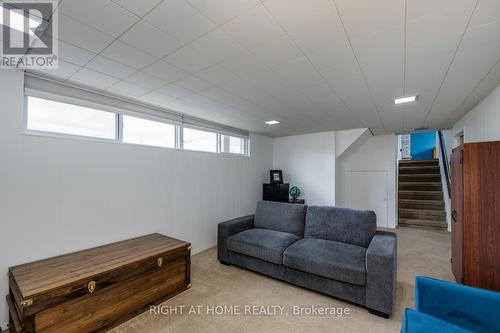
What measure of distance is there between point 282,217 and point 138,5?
10.3 feet

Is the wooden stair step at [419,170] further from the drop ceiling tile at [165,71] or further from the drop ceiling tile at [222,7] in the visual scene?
the drop ceiling tile at [222,7]

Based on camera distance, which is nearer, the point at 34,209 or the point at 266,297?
the point at 34,209

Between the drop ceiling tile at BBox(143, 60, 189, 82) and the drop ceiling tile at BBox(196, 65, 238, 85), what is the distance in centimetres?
18

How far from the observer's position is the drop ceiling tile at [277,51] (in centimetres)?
164

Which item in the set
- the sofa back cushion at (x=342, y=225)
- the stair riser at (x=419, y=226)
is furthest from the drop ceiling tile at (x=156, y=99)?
the stair riser at (x=419, y=226)

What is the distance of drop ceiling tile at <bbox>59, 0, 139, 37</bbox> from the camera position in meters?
1.26

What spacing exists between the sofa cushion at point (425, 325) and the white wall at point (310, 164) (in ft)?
12.4

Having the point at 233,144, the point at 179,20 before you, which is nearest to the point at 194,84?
the point at 179,20

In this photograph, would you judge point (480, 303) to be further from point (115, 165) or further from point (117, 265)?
point (115, 165)

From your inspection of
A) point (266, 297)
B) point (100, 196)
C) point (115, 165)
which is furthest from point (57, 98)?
point (266, 297)

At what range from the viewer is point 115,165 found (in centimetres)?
275

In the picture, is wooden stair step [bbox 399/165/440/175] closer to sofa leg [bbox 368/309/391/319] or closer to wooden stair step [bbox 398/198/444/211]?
wooden stair step [bbox 398/198/444/211]

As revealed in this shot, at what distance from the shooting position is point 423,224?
550 centimetres

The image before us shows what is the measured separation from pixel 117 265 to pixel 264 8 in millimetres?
2452
